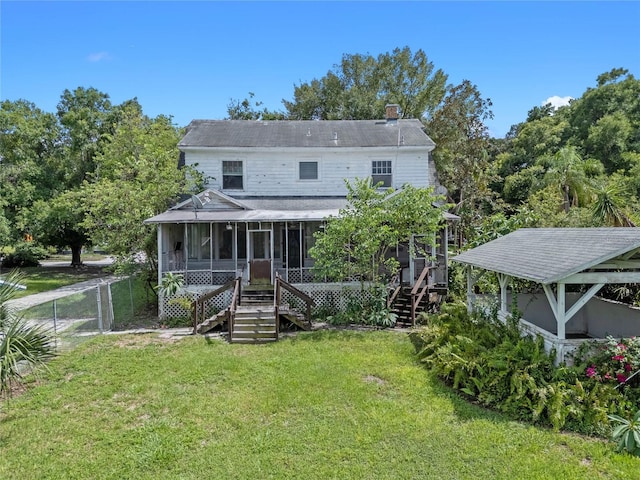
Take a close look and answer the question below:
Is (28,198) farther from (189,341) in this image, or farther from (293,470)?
(293,470)

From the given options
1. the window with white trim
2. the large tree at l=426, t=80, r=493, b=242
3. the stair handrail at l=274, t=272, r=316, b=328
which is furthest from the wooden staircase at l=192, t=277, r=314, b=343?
the large tree at l=426, t=80, r=493, b=242

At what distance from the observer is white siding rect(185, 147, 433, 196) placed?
1748 cm

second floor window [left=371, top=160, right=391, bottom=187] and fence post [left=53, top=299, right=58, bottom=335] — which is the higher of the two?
second floor window [left=371, top=160, right=391, bottom=187]

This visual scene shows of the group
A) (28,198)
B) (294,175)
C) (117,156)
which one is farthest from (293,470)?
(28,198)

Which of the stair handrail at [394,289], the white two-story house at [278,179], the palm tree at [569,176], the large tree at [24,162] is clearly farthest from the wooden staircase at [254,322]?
the large tree at [24,162]

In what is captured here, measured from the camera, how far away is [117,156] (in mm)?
22594

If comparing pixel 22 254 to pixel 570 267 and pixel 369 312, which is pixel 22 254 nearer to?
pixel 369 312

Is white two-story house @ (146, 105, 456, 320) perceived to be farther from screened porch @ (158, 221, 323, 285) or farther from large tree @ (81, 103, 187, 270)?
large tree @ (81, 103, 187, 270)

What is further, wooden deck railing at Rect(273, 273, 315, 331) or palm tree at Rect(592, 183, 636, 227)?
palm tree at Rect(592, 183, 636, 227)

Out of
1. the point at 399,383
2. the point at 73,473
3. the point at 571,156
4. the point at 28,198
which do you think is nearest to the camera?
the point at 73,473

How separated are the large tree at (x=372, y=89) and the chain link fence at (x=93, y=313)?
885 inches

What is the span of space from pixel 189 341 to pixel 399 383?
649cm

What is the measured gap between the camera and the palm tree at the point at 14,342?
221 inches

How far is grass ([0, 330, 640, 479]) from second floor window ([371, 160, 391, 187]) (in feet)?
Answer: 33.7
